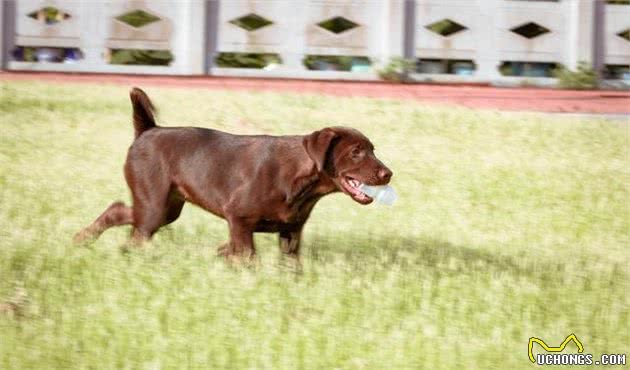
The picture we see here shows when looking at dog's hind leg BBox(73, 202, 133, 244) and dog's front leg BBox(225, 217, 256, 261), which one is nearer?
dog's front leg BBox(225, 217, 256, 261)

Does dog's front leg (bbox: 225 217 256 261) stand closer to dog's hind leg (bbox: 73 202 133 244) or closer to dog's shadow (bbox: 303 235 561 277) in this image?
dog's shadow (bbox: 303 235 561 277)

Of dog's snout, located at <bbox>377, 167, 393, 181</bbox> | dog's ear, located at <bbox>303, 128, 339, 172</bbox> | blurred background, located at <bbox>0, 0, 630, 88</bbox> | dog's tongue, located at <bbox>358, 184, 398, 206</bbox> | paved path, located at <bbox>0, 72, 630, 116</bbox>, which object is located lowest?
dog's tongue, located at <bbox>358, 184, 398, 206</bbox>

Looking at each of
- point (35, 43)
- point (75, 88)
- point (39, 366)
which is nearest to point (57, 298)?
point (39, 366)

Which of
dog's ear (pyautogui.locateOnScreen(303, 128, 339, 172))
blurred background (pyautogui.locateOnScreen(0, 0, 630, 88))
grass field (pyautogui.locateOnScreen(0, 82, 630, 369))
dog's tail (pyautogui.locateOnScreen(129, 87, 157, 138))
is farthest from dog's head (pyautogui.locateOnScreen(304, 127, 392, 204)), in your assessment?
blurred background (pyautogui.locateOnScreen(0, 0, 630, 88))

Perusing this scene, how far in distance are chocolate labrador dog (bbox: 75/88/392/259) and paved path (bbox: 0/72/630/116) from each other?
26.8ft

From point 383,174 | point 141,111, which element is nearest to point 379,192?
point 383,174

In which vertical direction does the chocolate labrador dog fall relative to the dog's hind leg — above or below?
above

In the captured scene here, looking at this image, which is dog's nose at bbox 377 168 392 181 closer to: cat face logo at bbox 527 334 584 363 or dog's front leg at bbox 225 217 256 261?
dog's front leg at bbox 225 217 256 261

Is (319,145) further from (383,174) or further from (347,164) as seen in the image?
(383,174)

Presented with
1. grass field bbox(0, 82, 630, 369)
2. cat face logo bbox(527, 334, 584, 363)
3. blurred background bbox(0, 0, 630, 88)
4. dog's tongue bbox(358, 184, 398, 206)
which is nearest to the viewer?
grass field bbox(0, 82, 630, 369)

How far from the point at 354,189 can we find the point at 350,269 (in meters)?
0.42

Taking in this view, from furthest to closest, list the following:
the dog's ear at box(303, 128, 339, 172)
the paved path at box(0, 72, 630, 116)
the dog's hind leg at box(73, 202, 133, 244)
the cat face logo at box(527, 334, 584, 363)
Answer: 1. the paved path at box(0, 72, 630, 116)
2. the dog's hind leg at box(73, 202, 133, 244)
3. the dog's ear at box(303, 128, 339, 172)
4. the cat face logo at box(527, 334, 584, 363)

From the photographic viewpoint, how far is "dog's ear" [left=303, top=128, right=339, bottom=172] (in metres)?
5.70

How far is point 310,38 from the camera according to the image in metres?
15.8
